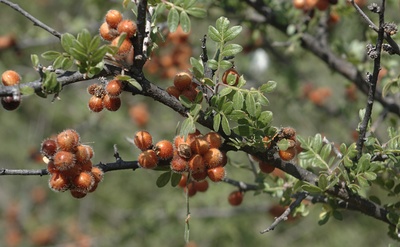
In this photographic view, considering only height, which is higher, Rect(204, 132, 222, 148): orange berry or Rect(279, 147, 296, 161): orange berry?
Rect(204, 132, 222, 148): orange berry

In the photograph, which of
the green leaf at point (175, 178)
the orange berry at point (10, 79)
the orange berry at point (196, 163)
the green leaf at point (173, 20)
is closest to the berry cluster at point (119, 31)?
the green leaf at point (173, 20)

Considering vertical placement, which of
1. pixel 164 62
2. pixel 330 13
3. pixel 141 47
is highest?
pixel 141 47

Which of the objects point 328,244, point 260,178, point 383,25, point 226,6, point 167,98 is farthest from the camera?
point 328,244

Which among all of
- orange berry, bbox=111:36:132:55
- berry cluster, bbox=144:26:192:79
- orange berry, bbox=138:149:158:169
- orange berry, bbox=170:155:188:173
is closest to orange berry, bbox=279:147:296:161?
orange berry, bbox=170:155:188:173

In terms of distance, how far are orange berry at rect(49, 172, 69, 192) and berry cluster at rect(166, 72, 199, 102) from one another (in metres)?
0.46

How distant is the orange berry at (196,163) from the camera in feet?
5.48

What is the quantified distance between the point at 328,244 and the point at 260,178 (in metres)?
4.97

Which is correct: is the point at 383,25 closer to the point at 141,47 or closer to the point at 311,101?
the point at 141,47

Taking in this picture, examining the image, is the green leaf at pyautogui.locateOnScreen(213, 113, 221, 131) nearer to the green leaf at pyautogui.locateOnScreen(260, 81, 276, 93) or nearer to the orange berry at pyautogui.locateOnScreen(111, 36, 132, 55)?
the green leaf at pyautogui.locateOnScreen(260, 81, 276, 93)

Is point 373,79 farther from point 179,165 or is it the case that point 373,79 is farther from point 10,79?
point 10,79

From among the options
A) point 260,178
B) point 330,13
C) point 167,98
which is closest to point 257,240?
point 330,13

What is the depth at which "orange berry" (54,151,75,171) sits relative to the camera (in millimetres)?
1536

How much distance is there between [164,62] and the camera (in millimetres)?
4547

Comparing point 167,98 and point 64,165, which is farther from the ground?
point 167,98
